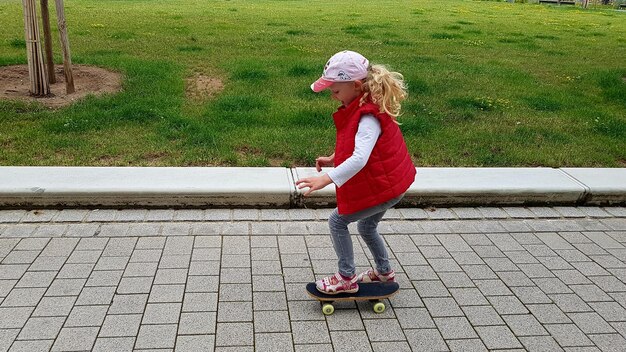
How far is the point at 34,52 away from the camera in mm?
7137

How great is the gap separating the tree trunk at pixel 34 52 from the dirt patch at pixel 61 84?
0.13m

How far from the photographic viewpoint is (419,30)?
50.9 ft

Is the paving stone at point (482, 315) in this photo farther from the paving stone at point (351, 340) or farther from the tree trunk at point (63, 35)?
the tree trunk at point (63, 35)

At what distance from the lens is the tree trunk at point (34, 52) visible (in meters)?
7.02

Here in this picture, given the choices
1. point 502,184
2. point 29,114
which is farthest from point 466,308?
point 29,114

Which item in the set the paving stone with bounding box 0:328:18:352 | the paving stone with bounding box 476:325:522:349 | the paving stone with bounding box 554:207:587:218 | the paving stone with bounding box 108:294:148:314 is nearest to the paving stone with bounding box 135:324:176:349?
the paving stone with bounding box 108:294:148:314

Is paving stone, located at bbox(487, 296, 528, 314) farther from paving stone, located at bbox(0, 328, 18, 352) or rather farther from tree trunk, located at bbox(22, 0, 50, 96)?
tree trunk, located at bbox(22, 0, 50, 96)

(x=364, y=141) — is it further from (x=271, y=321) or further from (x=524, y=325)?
(x=524, y=325)

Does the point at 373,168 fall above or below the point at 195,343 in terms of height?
above

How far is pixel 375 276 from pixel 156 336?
143cm

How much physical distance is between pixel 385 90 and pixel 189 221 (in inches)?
88.4

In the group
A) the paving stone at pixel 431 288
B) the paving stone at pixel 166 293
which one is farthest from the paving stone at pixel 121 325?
the paving stone at pixel 431 288

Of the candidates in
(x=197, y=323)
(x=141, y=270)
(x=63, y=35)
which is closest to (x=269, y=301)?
(x=197, y=323)

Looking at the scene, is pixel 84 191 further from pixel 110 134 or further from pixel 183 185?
pixel 110 134
